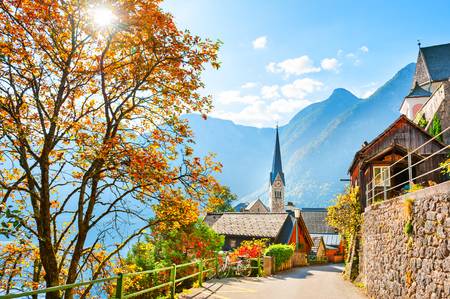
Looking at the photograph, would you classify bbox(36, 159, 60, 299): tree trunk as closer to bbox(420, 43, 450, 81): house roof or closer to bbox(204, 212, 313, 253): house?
bbox(204, 212, 313, 253): house

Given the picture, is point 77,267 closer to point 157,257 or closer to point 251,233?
point 157,257

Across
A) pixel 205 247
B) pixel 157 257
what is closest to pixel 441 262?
pixel 205 247

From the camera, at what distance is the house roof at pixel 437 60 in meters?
39.7

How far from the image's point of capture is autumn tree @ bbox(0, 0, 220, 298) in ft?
22.4

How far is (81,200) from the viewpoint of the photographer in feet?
26.9

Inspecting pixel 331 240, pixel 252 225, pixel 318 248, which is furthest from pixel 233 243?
pixel 331 240

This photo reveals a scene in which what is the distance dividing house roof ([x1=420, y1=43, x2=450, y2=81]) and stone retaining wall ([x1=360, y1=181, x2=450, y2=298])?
119 ft

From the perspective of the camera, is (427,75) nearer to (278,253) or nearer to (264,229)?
(264,229)

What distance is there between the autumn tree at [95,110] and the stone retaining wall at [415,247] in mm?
4365

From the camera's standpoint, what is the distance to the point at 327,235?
55625mm

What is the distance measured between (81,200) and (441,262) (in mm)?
7352

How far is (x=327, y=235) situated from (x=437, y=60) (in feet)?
96.3

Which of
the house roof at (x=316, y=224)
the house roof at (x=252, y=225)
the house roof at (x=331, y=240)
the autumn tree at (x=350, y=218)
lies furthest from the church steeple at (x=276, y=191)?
the autumn tree at (x=350, y=218)

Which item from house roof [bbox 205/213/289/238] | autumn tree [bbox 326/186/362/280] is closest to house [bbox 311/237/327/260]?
house roof [bbox 205/213/289/238]
